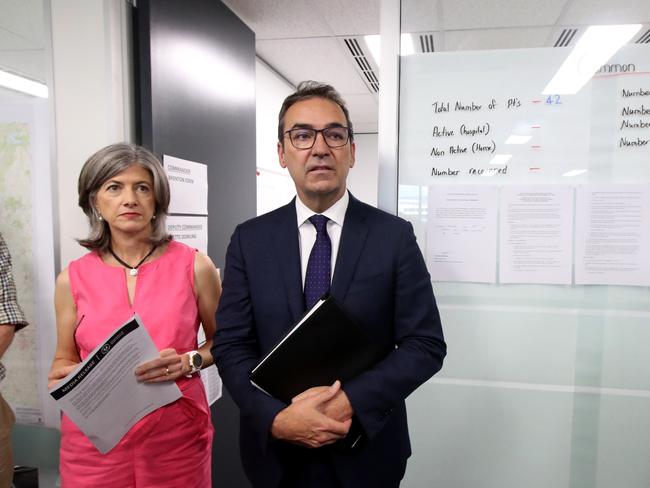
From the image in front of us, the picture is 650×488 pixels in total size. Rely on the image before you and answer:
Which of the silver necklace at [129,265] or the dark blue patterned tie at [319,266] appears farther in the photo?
the silver necklace at [129,265]

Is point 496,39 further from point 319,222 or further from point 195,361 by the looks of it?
point 195,361

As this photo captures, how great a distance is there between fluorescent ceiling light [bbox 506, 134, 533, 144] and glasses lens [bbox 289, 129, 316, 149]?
0.68 meters

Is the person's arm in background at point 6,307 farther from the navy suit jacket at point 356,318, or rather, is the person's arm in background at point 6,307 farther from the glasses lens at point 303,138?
the glasses lens at point 303,138

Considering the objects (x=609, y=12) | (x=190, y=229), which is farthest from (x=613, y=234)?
(x=190, y=229)

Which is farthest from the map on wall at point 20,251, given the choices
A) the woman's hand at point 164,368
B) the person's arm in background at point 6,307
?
the woman's hand at point 164,368

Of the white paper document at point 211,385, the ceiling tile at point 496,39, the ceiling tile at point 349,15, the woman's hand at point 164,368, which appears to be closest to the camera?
the woman's hand at point 164,368

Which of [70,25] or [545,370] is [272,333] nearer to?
[545,370]

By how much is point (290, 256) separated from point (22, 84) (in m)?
1.24

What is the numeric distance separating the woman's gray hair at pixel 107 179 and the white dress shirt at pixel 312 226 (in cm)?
46

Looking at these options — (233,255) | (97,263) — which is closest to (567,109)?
(233,255)

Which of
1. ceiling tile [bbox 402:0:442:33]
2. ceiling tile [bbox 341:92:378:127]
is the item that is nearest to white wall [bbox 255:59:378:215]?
ceiling tile [bbox 341:92:378:127]

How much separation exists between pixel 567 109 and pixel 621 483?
1.18m

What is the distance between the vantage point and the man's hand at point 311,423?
3.10 feet

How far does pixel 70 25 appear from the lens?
5.29 ft
